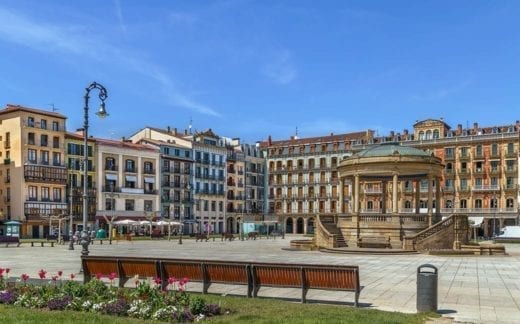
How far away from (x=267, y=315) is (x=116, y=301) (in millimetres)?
2978

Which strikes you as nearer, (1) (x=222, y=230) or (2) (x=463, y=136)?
(2) (x=463, y=136)

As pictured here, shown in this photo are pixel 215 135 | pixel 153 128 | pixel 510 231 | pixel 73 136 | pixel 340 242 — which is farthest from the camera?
pixel 215 135

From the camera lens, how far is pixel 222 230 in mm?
104625

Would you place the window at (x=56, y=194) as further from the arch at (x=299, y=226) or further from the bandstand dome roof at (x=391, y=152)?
the bandstand dome roof at (x=391, y=152)

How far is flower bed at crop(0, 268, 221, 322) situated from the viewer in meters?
10.4

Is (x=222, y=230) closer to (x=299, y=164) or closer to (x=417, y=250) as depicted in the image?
(x=299, y=164)

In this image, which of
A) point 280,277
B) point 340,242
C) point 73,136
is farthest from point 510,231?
point 73,136

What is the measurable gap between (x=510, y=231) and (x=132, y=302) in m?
56.6

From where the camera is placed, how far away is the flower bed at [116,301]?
10.4 metres

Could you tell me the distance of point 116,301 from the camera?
36.0 feet

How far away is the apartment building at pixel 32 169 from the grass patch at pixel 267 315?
65.3 meters

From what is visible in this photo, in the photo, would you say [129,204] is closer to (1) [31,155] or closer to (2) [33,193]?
(2) [33,193]

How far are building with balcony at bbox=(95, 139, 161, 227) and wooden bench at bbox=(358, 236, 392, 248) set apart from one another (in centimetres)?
4681

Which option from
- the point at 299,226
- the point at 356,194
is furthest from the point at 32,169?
the point at 299,226
